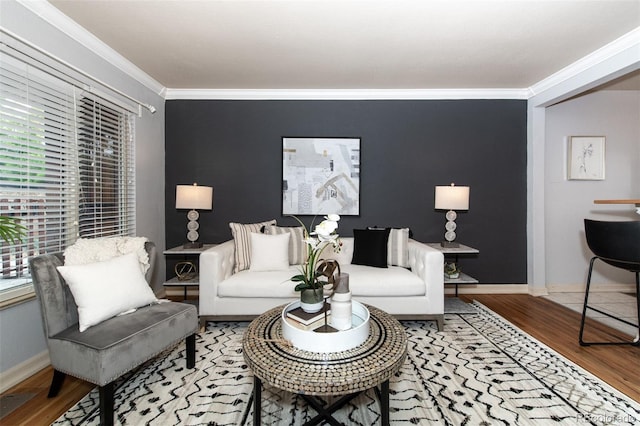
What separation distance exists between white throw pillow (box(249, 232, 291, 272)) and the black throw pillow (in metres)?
0.76

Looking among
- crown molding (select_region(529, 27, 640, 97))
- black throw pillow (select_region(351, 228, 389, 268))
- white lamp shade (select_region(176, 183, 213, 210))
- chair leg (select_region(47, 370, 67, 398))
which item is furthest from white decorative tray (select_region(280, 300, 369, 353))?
crown molding (select_region(529, 27, 640, 97))

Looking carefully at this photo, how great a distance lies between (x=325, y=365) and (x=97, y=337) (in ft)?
4.07

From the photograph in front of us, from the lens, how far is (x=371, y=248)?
3.06 m

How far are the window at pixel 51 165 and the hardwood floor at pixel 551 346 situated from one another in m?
0.67

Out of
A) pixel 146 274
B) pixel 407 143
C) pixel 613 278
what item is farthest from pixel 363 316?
pixel 613 278

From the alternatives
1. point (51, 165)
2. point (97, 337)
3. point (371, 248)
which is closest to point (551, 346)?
point (371, 248)

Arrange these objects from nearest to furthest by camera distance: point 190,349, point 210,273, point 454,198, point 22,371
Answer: point 22,371, point 190,349, point 210,273, point 454,198

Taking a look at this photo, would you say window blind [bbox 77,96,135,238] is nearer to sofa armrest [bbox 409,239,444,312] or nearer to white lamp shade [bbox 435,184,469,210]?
sofa armrest [bbox 409,239,444,312]

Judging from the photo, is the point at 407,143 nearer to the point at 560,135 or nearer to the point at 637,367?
the point at 560,135

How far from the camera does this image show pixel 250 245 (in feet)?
9.82

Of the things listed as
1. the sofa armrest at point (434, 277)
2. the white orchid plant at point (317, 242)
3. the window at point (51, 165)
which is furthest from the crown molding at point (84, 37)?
the sofa armrest at point (434, 277)

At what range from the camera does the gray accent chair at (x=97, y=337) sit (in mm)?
1483

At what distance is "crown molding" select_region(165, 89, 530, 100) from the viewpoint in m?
3.63

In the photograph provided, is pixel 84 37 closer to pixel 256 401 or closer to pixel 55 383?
pixel 55 383
